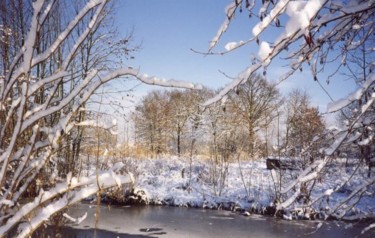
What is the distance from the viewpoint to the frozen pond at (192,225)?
6246mm

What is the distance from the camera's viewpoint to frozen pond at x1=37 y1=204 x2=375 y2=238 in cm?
625

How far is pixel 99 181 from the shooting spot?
135 cm

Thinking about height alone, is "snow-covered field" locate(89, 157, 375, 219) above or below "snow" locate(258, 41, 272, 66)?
below

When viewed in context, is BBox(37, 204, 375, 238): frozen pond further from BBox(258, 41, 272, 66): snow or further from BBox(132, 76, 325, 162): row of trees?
BBox(132, 76, 325, 162): row of trees

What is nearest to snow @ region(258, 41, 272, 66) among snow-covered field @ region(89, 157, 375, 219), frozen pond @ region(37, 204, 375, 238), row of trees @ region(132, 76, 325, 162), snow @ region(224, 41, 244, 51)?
snow @ region(224, 41, 244, 51)

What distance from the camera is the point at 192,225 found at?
699 centimetres

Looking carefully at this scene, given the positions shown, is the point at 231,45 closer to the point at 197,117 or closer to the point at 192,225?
the point at 192,225

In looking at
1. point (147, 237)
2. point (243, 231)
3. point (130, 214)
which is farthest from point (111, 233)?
point (243, 231)

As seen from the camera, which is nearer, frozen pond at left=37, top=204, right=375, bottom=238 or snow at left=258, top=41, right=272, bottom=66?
snow at left=258, top=41, right=272, bottom=66

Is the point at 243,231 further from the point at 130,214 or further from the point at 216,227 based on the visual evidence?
the point at 130,214

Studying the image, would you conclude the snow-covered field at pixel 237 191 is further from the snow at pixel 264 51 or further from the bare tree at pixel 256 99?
the bare tree at pixel 256 99

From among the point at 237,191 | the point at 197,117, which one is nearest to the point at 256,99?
the point at 197,117

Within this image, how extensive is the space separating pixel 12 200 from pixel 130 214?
6.81m

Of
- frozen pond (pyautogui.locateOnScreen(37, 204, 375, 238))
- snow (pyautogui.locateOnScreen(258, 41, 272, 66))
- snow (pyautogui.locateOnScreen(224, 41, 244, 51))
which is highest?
snow (pyautogui.locateOnScreen(224, 41, 244, 51))
